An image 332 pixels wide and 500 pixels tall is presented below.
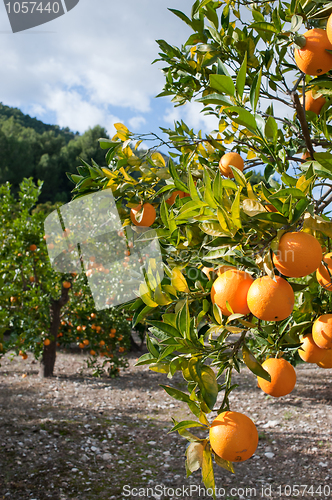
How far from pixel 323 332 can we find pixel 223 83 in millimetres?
773

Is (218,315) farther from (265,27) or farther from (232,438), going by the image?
(265,27)

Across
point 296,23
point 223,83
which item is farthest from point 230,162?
point 223,83

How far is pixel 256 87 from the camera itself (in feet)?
2.81

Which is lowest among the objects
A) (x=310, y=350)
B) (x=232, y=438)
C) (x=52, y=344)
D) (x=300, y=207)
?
(x=52, y=344)

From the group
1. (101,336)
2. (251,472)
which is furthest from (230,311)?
(101,336)

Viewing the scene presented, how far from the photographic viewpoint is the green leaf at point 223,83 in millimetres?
803

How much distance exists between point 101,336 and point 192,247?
5.28m

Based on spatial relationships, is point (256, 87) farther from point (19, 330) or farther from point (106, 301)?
point (106, 301)

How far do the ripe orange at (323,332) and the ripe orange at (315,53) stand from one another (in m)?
0.76

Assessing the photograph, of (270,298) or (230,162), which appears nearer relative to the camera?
(270,298)

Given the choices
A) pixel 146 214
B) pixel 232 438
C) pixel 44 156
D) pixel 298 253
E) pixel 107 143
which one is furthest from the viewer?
pixel 44 156

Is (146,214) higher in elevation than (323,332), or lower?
higher

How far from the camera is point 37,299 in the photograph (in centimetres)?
473

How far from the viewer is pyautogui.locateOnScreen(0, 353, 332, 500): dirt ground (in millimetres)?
2779
